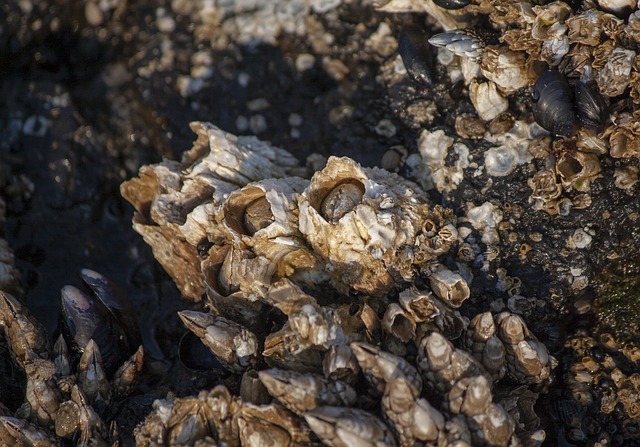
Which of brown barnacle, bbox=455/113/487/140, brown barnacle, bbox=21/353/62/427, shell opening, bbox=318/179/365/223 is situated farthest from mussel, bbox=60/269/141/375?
brown barnacle, bbox=455/113/487/140

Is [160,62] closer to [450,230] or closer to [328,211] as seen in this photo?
[328,211]

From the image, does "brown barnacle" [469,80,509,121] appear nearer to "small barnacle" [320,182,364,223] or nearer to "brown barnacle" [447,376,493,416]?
"small barnacle" [320,182,364,223]

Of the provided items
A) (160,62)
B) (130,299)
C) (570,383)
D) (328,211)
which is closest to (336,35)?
(160,62)

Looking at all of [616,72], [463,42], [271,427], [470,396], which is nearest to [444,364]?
[470,396]

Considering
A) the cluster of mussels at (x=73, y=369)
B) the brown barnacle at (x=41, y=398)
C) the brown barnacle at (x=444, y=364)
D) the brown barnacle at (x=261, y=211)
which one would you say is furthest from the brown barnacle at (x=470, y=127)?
the brown barnacle at (x=41, y=398)

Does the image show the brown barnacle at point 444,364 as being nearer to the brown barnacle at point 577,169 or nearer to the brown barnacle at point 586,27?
the brown barnacle at point 577,169
